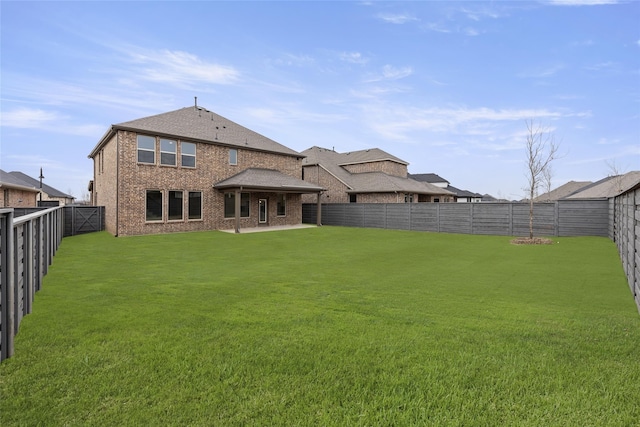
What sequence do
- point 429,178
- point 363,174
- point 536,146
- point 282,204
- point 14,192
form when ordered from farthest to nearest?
point 429,178 → point 363,174 → point 14,192 → point 282,204 → point 536,146

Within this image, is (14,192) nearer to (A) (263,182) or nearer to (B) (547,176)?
(A) (263,182)

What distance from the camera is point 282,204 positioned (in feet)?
77.5

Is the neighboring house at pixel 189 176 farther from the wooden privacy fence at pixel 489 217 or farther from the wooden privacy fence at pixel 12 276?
the wooden privacy fence at pixel 12 276

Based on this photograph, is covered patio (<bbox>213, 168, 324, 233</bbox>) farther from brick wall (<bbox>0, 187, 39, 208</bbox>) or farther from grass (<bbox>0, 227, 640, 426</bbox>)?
brick wall (<bbox>0, 187, 39, 208</bbox>)

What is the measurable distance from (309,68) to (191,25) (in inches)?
299

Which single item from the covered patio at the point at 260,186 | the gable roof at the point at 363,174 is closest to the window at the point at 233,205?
the covered patio at the point at 260,186

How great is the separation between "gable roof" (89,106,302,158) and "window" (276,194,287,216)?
3.34 m

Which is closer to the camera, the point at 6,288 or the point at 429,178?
the point at 6,288

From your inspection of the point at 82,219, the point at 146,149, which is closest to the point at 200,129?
the point at 146,149

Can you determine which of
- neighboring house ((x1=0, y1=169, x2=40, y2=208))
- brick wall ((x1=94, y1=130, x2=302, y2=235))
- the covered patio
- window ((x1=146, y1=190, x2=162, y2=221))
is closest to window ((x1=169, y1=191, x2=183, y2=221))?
brick wall ((x1=94, y1=130, x2=302, y2=235))

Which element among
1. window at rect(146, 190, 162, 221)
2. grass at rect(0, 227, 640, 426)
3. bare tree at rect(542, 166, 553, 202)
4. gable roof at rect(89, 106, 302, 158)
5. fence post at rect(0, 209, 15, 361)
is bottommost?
grass at rect(0, 227, 640, 426)

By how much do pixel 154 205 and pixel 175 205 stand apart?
110 cm

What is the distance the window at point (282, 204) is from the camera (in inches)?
920

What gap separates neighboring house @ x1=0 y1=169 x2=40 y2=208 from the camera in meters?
23.3
